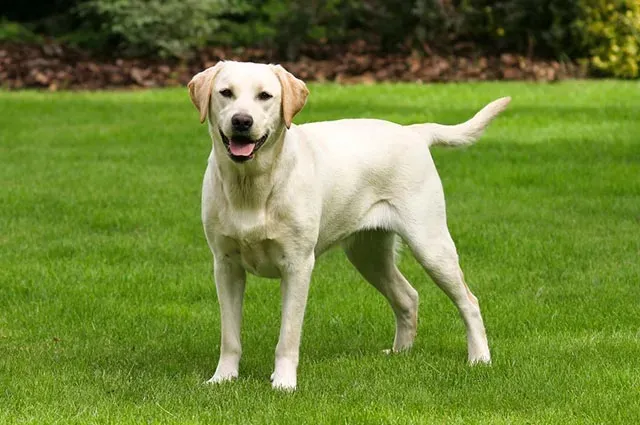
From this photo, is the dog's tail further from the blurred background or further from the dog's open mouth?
the blurred background

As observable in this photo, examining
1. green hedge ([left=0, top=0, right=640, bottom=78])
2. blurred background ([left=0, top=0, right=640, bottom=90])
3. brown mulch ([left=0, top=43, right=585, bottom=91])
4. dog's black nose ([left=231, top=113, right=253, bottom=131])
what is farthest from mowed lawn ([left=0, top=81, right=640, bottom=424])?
green hedge ([left=0, top=0, right=640, bottom=78])

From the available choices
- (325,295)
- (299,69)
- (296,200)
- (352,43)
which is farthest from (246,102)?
(352,43)

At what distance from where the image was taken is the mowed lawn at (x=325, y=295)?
18.5 ft

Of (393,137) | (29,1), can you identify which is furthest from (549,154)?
(29,1)

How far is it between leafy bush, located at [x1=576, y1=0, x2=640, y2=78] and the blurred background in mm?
14

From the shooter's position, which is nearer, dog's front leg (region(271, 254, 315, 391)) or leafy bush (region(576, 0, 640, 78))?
dog's front leg (region(271, 254, 315, 391))

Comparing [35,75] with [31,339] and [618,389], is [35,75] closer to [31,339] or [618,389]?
[31,339]

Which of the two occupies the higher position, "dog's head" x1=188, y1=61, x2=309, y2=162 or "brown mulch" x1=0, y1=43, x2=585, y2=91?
"dog's head" x1=188, y1=61, x2=309, y2=162

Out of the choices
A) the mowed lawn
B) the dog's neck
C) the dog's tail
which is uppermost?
the dog's neck

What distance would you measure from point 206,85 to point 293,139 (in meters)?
0.52

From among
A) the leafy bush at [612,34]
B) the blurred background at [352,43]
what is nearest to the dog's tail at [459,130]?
the blurred background at [352,43]

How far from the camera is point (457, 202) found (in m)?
10.8

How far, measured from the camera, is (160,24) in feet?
65.2

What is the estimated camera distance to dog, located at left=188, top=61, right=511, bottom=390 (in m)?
5.86
